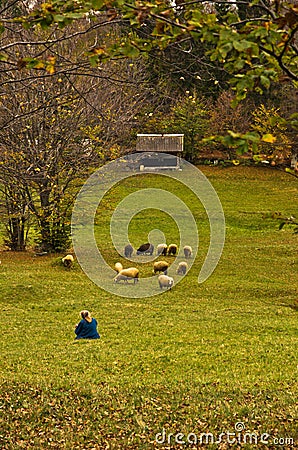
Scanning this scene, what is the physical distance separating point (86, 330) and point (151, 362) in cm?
243

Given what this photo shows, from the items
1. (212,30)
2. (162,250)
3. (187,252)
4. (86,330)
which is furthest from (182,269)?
(212,30)

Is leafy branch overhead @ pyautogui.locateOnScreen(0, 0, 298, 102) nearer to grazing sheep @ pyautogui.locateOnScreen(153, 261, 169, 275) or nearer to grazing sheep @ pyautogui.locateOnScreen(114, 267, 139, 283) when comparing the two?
grazing sheep @ pyautogui.locateOnScreen(114, 267, 139, 283)

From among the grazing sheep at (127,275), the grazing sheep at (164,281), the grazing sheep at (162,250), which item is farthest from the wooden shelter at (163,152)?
the grazing sheep at (164,281)

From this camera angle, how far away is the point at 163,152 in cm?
4547

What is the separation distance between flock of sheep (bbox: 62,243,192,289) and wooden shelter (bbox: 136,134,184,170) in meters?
17.7

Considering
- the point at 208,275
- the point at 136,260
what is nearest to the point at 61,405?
the point at 208,275

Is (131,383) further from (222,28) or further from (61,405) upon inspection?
(222,28)

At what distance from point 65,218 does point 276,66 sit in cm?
→ 1897

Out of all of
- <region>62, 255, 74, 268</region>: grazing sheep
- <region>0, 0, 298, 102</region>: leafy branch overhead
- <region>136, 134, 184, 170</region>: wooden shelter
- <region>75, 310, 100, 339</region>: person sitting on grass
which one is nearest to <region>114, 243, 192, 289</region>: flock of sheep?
<region>62, 255, 74, 268</region>: grazing sheep

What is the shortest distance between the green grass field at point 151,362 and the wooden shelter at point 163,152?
21.0m

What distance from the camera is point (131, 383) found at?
8.70 m

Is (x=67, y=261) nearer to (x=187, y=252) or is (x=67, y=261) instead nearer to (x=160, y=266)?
(x=160, y=266)

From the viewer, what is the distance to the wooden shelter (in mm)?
43094

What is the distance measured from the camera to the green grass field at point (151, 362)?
276 inches
